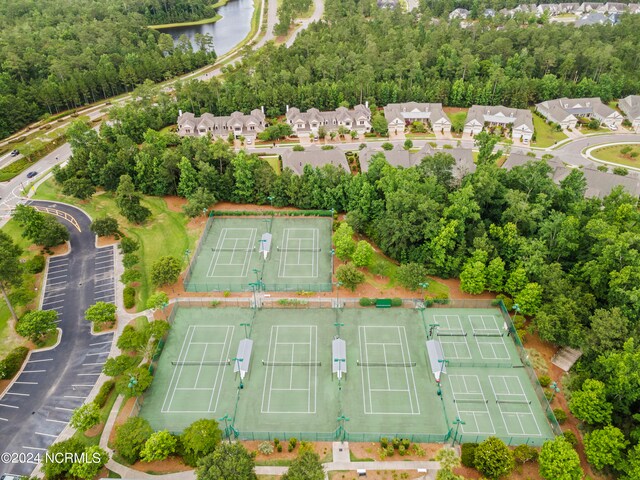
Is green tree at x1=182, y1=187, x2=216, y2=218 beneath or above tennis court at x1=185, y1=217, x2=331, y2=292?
above

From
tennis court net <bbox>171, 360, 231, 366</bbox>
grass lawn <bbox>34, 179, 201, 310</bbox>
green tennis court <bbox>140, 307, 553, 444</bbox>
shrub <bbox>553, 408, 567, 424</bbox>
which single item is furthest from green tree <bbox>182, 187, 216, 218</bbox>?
shrub <bbox>553, 408, 567, 424</bbox>

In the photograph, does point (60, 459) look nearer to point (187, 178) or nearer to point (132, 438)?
point (132, 438)

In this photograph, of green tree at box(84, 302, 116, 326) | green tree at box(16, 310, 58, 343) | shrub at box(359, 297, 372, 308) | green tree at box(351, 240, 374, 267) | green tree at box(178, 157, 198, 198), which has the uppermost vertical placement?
green tree at box(178, 157, 198, 198)

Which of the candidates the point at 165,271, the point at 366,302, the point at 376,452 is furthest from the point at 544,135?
the point at 165,271

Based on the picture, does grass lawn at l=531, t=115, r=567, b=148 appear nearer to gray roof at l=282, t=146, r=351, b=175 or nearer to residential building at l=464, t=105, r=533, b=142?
residential building at l=464, t=105, r=533, b=142

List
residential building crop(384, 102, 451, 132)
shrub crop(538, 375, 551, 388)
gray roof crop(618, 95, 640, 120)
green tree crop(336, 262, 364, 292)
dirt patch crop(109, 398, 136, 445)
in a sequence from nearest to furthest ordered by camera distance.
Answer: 1. dirt patch crop(109, 398, 136, 445)
2. shrub crop(538, 375, 551, 388)
3. green tree crop(336, 262, 364, 292)
4. residential building crop(384, 102, 451, 132)
5. gray roof crop(618, 95, 640, 120)

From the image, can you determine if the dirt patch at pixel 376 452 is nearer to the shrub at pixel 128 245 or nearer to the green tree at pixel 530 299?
the green tree at pixel 530 299

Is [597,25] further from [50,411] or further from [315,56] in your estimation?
[50,411]
